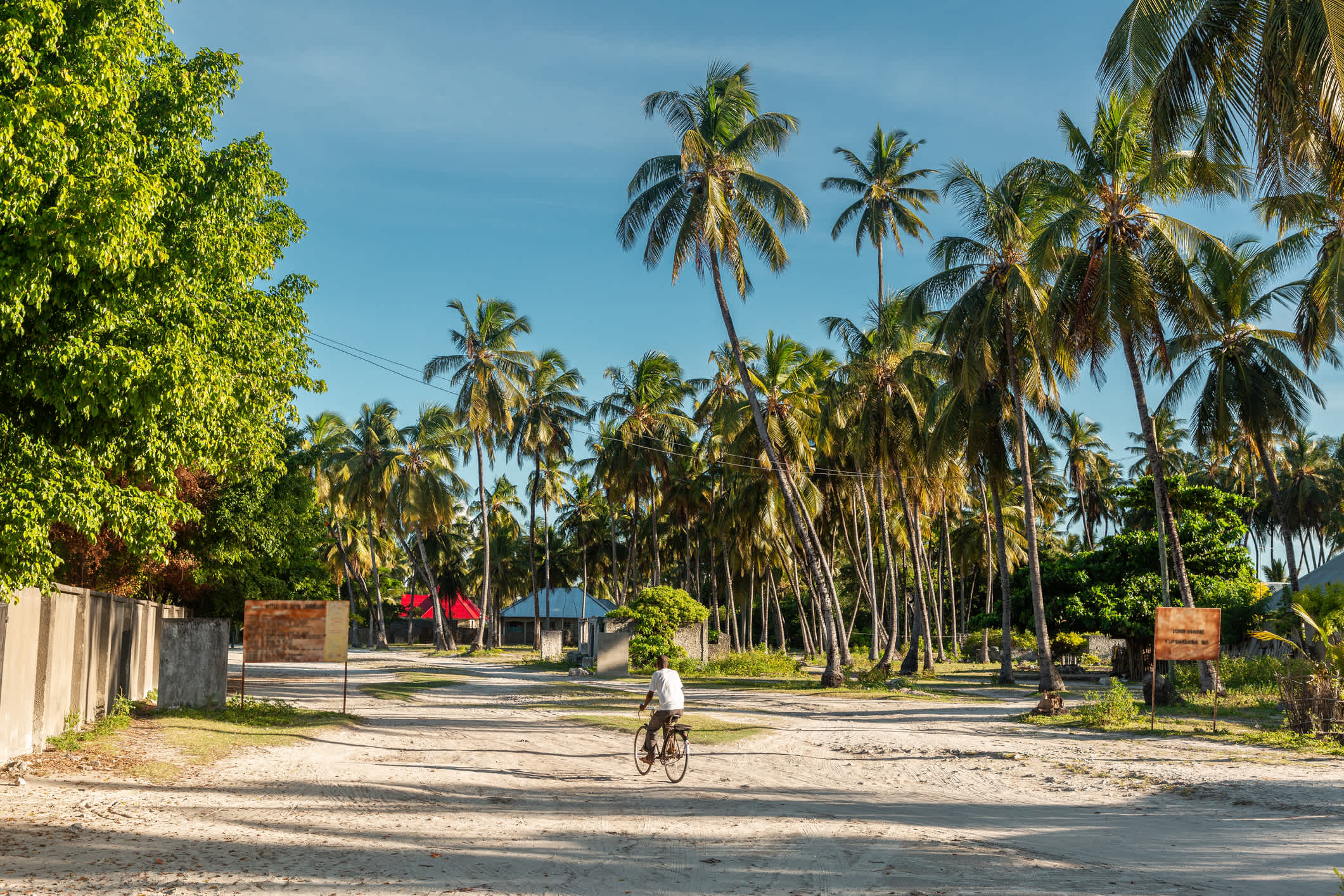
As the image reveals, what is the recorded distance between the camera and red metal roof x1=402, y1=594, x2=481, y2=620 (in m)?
74.7

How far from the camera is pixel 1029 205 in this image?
2534cm

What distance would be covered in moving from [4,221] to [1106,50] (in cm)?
1169

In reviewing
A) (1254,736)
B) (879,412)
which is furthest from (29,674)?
(879,412)

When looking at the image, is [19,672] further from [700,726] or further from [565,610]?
[565,610]

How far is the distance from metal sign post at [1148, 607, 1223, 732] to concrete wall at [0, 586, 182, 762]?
16445 millimetres

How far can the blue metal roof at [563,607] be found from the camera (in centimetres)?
5622


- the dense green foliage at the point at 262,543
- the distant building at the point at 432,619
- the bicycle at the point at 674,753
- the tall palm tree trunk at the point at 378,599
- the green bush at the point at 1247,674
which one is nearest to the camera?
the bicycle at the point at 674,753

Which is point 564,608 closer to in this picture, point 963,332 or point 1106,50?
point 963,332

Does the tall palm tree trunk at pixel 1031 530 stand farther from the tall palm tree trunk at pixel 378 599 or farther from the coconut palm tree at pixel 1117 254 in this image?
the tall palm tree trunk at pixel 378 599

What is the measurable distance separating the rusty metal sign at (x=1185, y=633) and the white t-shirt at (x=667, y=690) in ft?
30.6

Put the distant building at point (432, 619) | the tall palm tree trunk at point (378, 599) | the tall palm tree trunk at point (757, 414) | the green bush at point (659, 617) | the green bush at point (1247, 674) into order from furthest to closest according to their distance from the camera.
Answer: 1. the distant building at point (432, 619)
2. the tall palm tree trunk at point (378, 599)
3. the green bush at point (659, 617)
4. the tall palm tree trunk at point (757, 414)
5. the green bush at point (1247, 674)

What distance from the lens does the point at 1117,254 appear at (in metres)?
20.9

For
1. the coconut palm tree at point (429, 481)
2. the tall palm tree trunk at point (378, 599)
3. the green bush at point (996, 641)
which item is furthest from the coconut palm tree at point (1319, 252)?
the tall palm tree trunk at point (378, 599)

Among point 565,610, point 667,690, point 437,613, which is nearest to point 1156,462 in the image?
point 667,690
